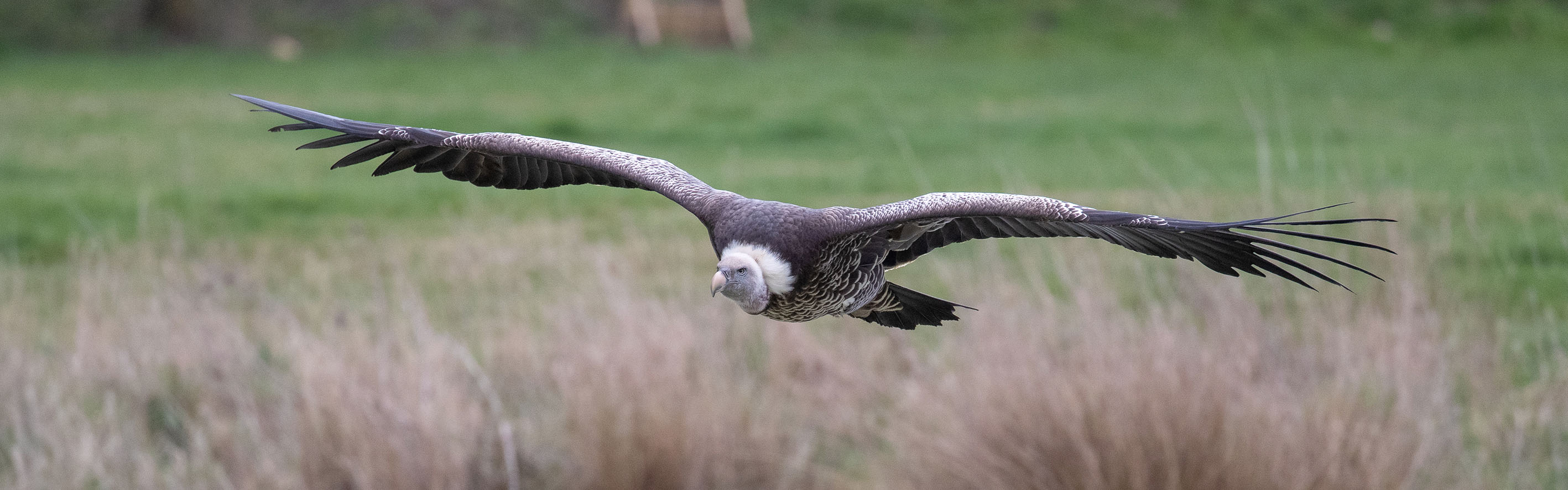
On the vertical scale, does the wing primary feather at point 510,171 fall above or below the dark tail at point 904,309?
above

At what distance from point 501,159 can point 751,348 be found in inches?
192

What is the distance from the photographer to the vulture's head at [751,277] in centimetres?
196

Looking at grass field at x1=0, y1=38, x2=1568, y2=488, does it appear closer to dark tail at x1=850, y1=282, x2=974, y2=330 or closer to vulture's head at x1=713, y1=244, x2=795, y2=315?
dark tail at x1=850, y1=282, x2=974, y2=330

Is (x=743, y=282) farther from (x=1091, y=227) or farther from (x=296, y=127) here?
(x=296, y=127)

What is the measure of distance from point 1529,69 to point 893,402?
62.8 ft

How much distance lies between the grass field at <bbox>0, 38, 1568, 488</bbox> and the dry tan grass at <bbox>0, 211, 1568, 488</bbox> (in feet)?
0.06

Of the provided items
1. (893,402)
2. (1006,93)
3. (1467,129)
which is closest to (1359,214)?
(893,402)

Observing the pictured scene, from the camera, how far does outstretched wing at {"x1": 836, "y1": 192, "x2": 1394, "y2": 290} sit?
2.20 m

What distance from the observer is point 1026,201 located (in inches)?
94.1

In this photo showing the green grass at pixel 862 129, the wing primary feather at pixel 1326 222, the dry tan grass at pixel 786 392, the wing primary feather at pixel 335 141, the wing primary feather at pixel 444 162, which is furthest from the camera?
the green grass at pixel 862 129

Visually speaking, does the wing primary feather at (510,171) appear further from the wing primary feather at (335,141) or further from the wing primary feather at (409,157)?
the wing primary feather at (335,141)

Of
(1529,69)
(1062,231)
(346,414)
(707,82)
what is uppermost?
(1529,69)

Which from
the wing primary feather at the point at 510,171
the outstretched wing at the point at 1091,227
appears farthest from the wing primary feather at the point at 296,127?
the outstretched wing at the point at 1091,227

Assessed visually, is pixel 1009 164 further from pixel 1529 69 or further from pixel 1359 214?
pixel 1529 69
